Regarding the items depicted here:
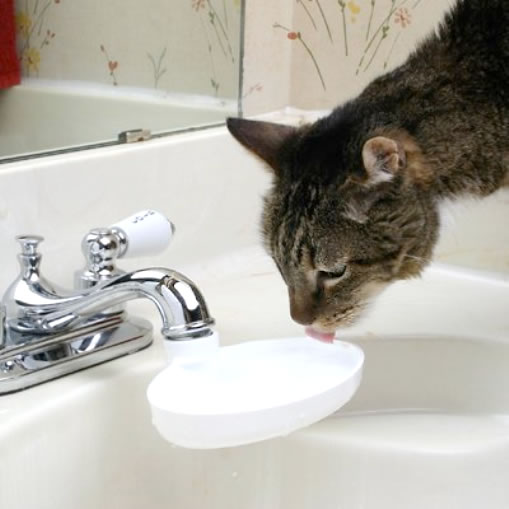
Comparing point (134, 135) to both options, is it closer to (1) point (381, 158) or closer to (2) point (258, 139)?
(2) point (258, 139)

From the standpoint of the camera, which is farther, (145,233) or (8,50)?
(8,50)

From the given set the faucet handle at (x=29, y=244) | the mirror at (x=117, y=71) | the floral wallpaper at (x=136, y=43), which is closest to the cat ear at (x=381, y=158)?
the faucet handle at (x=29, y=244)

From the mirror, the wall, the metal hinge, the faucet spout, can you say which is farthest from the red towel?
the faucet spout

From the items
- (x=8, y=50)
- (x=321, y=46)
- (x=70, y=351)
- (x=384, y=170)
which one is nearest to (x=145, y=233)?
(x=70, y=351)

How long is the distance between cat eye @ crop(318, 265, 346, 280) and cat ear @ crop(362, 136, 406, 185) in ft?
0.35

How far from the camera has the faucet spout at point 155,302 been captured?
752 millimetres

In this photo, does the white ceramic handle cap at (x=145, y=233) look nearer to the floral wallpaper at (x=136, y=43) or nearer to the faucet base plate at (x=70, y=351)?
the faucet base plate at (x=70, y=351)

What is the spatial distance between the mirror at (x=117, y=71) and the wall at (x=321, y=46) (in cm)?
4

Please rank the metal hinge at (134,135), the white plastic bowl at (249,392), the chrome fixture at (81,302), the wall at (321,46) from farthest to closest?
the wall at (321,46) < the metal hinge at (134,135) < the chrome fixture at (81,302) < the white plastic bowl at (249,392)

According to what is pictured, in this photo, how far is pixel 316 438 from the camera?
2.96 feet

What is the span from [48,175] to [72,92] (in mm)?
301

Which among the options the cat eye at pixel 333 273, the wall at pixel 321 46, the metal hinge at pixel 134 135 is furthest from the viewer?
the wall at pixel 321 46

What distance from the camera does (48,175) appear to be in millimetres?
957

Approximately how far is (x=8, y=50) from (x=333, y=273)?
601 millimetres
